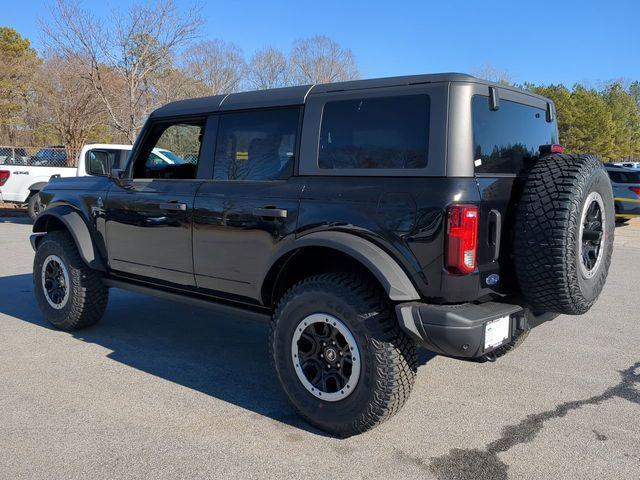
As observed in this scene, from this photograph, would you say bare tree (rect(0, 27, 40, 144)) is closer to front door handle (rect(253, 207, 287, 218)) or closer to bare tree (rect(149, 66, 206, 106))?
bare tree (rect(149, 66, 206, 106))

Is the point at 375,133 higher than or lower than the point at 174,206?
higher

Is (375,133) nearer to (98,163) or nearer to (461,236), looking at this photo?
(461,236)

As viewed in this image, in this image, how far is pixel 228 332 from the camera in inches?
211

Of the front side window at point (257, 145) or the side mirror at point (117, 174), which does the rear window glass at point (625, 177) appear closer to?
the front side window at point (257, 145)

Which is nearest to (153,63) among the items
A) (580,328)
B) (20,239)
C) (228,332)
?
(20,239)

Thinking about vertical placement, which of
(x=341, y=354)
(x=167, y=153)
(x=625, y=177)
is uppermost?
(x=167, y=153)

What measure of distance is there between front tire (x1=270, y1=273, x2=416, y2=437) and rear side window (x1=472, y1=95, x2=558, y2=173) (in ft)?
3.26

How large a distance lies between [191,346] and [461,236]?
9.53 feet

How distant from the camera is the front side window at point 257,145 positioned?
3736mm

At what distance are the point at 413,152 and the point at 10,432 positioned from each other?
2.82 m

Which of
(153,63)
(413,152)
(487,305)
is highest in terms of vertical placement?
(153,63)

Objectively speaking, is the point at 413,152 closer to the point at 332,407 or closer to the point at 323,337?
the point at 323,337

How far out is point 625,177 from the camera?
14625 millimetres

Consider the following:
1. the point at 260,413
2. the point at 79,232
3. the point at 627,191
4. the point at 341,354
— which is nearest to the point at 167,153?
the point at 79,232
